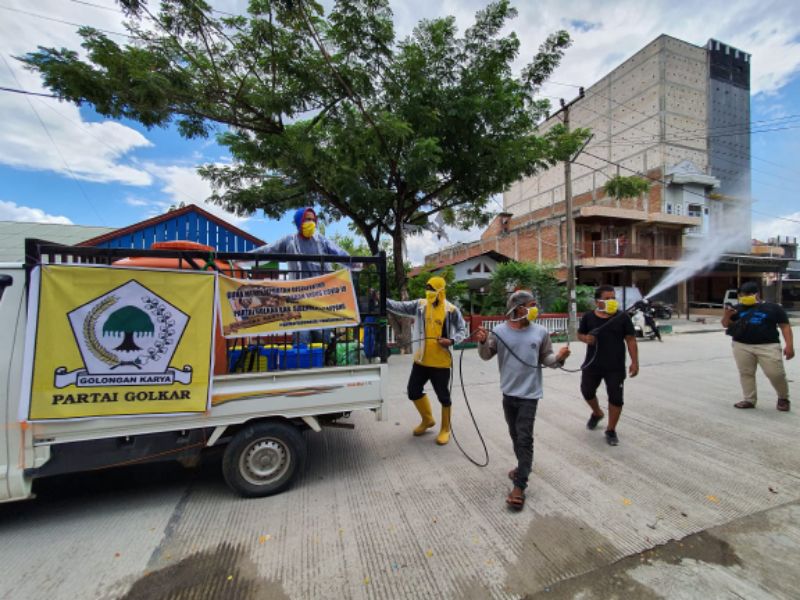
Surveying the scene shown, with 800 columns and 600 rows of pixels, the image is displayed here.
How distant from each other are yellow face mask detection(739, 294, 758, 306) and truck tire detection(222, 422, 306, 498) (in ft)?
19.4

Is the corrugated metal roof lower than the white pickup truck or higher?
higher

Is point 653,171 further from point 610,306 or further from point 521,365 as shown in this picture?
point 521,365

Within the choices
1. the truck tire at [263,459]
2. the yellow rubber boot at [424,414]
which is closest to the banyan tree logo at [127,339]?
the truck tire at [263,459]

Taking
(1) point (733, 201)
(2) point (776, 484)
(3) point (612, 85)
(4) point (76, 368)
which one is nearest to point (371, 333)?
(4) point (76, 368)

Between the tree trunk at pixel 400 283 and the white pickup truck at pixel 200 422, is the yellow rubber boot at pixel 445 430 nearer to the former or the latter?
the white pickup truck at pixel 200 422

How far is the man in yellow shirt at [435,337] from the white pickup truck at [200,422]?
27.0 inches

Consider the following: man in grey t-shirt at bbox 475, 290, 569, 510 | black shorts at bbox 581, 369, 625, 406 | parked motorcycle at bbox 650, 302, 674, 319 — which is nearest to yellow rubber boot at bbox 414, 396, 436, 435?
man in grey t-shirt at bbox 475, 290, 569, 510

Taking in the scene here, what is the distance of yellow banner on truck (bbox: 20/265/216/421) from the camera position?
2.25 metres

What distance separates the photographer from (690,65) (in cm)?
2567

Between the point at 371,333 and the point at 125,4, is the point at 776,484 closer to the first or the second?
the point at 371,333

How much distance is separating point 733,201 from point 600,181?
10.1 m

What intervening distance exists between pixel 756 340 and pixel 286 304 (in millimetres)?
5952

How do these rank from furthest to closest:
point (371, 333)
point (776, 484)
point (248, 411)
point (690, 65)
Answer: point (690, 65) < point (371, 333) < point (776, 484) < point (248, 411)

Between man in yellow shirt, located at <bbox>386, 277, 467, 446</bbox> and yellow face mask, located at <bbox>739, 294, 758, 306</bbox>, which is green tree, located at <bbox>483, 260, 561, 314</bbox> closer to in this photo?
yellow face mask, located at <bbox>739, 294, 758, 306</bbox>
